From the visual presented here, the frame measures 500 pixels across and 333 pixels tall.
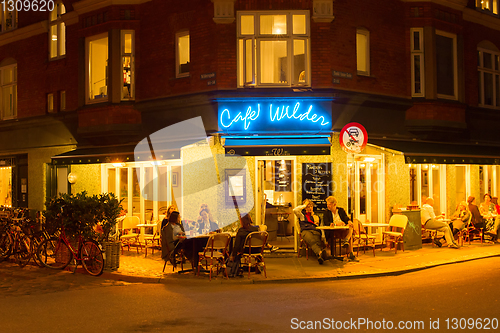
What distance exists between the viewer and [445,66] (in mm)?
16891

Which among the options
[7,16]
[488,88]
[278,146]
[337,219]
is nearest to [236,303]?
[337,219]

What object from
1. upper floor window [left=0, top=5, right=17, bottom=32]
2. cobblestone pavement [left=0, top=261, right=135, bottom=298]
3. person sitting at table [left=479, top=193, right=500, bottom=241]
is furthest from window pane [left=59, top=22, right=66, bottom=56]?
person sitting at table [left=479, top=193, right=500, bottom=241]

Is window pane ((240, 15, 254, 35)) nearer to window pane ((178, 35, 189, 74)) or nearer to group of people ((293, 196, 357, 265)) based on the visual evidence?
window pane ((178, 35, 189, 74))

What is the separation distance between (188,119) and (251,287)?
683 cm

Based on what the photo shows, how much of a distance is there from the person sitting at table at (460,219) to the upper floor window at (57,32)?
48.5 ft

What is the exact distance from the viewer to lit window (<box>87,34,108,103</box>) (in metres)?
17.5

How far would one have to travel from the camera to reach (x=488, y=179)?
18.3 metres

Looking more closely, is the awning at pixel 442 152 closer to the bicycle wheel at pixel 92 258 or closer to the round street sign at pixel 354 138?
the round street sign at pixel 354 138

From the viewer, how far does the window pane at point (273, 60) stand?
14703 mm

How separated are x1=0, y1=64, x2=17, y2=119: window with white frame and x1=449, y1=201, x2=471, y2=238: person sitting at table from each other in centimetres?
1696

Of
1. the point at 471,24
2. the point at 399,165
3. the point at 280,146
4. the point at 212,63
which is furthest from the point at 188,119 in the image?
the point at 471,24

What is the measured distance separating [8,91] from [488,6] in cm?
1913

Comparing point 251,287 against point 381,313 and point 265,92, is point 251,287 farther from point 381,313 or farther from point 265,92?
point 265,92

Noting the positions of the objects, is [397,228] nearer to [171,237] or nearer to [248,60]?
[248,60]
